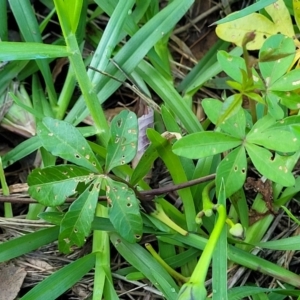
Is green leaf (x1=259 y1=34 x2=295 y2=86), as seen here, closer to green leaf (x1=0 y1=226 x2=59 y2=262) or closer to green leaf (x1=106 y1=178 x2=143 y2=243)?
green leaf (x1=106 y1=178 x2=143 y2=243)

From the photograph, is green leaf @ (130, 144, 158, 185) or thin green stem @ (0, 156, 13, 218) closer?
green leaf @ (130, 144, 158, 185)

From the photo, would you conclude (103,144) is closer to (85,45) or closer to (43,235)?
(43,235)

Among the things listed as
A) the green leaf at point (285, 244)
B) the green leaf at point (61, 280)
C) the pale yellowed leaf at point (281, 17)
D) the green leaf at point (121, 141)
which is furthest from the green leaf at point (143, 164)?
the pale yellowed leaf at point (281, 17)

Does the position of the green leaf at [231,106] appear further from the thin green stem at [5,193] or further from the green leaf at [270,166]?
the thin green stem at [5,193]

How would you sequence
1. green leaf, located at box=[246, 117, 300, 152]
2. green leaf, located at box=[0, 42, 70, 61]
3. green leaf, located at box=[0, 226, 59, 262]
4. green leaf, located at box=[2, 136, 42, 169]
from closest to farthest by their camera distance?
green leaf, located at box=[246, 117, 300, 152] < green leaf, located at box=[0, 42, 70, 61] < green leaf, located at box=[0, 226, 59, 262] < green leaf, located at box=[2, 136, 42, 169]

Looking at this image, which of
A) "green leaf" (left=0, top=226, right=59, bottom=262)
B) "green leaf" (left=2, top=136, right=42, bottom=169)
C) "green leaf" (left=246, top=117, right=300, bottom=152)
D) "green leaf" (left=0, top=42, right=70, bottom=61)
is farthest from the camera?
"green leaf" (left=2, top=136, right=42, bottom=169)

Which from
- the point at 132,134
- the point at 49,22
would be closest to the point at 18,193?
the point at 132,134

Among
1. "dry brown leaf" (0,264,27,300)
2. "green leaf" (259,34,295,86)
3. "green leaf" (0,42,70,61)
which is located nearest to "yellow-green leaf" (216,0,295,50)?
"green leaf" (259,34,295,86)
